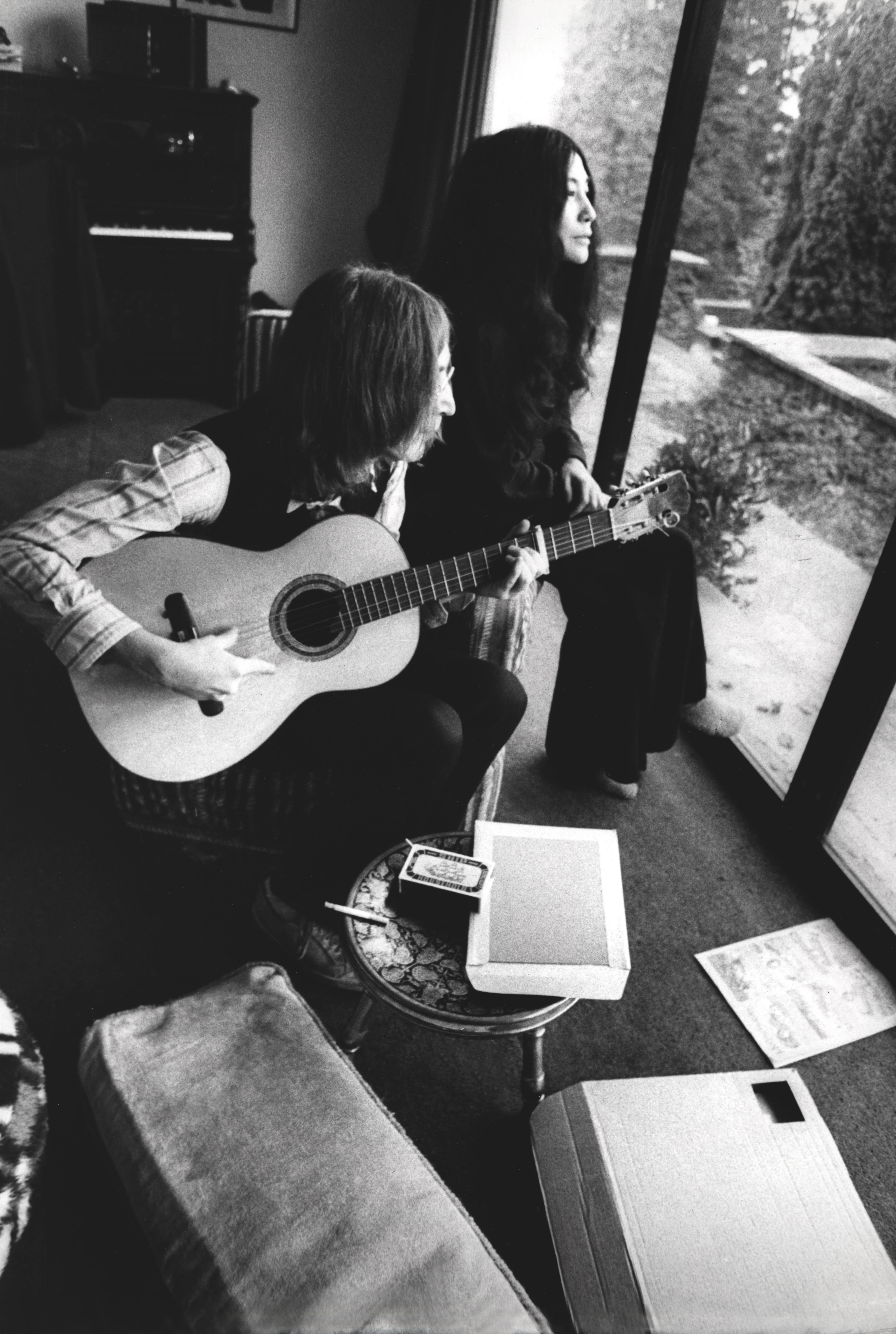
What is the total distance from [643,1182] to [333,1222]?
380 millimetres

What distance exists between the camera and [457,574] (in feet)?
4.85

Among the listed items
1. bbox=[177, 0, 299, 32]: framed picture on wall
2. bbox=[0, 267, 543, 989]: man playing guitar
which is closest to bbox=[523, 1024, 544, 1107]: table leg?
bbox=[0, 267, 543, 989]: man playing guitar

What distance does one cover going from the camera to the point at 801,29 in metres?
2.00

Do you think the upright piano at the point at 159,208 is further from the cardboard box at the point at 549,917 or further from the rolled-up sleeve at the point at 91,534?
the cardboard box at the point at 549,917

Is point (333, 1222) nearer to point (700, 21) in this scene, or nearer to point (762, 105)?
point (762, 105)

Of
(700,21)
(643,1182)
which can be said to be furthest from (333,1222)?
(700,21)

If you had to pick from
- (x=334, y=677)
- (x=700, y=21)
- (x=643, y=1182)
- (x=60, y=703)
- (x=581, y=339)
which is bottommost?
(x=60, y=703)

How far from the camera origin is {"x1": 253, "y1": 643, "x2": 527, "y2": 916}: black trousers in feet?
4.76

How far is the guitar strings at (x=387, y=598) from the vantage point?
1401 millimetres

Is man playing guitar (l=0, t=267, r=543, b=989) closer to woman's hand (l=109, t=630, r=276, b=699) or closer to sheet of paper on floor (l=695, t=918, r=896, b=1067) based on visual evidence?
woman's hand (l=109, t=630, r=276, b=699)

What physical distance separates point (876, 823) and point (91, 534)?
57.3 inches

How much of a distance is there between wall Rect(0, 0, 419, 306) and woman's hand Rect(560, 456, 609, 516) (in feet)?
9.07

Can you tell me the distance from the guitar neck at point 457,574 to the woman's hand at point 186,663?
7.8 inches

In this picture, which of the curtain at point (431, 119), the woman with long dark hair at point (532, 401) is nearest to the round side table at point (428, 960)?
the woman with long dark hair at point (532, 401)
